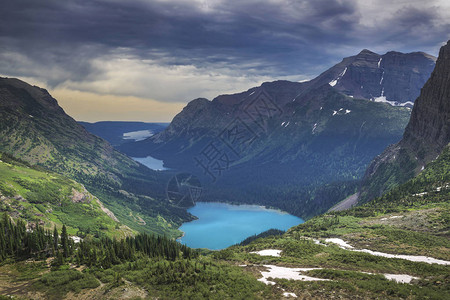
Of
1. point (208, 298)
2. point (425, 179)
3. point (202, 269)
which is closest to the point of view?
point (208, 298)

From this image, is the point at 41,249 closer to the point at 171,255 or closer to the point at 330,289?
the point at 171,255

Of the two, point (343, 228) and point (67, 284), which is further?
point (343, 228)

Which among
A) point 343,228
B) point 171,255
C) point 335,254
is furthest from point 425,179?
point 171,255

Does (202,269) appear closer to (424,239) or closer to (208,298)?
(208,298)

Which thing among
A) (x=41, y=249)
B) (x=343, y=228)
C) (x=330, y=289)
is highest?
(x=41, y=249)

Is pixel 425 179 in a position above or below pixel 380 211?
above

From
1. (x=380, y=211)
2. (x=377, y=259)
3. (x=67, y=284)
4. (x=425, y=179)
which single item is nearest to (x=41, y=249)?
(x=67, y=284)

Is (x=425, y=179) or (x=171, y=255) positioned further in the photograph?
(x=425, y=179)

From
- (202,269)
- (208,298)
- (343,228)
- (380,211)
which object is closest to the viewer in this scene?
(208,298)

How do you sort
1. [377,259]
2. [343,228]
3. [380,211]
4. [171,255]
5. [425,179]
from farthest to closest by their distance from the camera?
1. [425,179]
2. [380,211]
3. [343,228]
4. [171,255]
5. [377,259]
